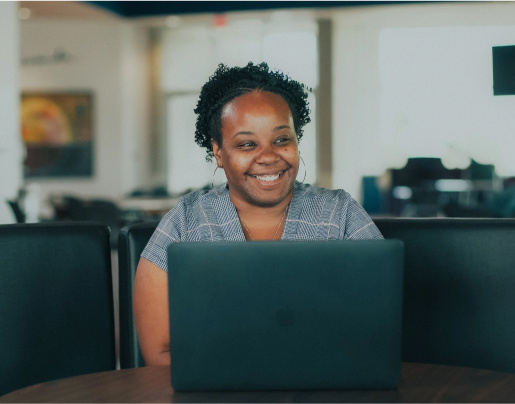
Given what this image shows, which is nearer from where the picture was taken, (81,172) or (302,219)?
(302,219)

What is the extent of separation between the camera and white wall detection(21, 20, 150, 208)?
9.32 m

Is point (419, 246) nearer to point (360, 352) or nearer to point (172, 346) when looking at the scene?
point (360, 352)

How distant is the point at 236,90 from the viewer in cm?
148

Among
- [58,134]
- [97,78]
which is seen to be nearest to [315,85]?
[97,78]

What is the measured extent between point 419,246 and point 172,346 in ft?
3.28

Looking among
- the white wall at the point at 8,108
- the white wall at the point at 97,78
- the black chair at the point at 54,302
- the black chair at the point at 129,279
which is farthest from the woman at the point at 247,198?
the white wall at the point at 97,78

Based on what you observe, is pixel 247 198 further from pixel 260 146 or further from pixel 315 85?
pixel 315 85

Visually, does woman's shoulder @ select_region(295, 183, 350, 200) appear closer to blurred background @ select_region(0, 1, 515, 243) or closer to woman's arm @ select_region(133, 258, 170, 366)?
woman's arm @ select_region(133, 258, 170, 366)

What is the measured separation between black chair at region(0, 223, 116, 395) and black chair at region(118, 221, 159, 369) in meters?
0.05

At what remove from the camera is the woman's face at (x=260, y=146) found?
4.62 ft

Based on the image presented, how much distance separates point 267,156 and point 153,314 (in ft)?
1.35

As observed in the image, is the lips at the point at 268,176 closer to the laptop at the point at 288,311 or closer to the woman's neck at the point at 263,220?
the woman's neck at the point at 263,220

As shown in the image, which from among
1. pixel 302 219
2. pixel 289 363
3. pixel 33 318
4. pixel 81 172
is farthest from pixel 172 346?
pixel 81 172

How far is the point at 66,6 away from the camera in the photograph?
8172mm
